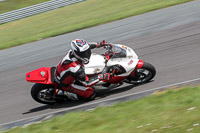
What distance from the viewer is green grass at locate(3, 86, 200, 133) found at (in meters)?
5.44

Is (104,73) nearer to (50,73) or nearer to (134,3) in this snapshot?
(50,73)

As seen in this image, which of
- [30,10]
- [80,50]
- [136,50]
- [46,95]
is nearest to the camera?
[80,50]

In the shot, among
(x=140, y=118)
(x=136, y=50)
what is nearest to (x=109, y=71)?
(x=140, y=118)

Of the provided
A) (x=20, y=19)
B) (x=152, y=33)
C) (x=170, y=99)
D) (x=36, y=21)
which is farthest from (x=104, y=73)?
(x=20, y=19)

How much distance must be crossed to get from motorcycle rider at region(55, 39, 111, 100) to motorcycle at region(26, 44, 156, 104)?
151 millimetres

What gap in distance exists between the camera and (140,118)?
603 cm

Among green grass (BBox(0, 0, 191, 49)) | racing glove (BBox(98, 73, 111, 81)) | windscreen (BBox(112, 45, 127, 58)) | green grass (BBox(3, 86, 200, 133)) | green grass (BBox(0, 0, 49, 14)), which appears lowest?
green grass (BBox(3, 86, 200, 133))

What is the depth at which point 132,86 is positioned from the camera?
839 cm

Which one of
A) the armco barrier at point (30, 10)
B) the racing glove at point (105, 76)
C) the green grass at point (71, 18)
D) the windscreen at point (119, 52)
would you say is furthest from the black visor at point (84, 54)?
the armco barrier at point (30, 10)

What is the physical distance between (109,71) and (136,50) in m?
3.41

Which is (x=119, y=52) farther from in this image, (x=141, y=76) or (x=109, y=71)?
(x=141, y=76)

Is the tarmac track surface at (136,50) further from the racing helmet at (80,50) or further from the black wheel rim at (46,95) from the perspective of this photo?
the racing helmet at (80,50)

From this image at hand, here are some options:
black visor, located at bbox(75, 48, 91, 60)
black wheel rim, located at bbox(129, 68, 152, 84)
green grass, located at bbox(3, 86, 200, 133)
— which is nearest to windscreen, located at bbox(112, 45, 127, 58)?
black wheel rim, located at bbox(129, 68, 152, 84)

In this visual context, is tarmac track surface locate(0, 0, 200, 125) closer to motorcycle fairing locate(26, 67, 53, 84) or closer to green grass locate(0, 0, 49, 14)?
motorcycle fairing locate(26, 67, 53, 84)
